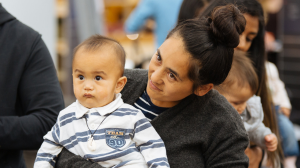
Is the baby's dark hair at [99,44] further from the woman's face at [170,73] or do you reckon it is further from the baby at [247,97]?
the baby at [247,97]

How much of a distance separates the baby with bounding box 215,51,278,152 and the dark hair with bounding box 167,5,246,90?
1.29ft

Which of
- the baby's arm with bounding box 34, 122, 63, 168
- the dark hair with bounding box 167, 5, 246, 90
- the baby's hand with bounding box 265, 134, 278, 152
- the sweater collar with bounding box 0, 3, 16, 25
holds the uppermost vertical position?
the sweater collar with bounding box 0, 3, 16, 25

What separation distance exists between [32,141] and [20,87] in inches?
10.0

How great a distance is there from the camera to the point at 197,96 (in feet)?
4.58

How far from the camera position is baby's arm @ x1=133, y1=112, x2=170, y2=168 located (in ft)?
4.01

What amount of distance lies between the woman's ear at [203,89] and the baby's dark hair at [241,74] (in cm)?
36

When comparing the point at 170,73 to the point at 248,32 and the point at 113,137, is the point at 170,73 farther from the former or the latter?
the point at 248,32

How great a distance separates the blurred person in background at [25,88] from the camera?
4.76ft

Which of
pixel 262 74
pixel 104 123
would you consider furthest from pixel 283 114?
pixel 104 123

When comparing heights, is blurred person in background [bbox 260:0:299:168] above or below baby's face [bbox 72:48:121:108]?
below

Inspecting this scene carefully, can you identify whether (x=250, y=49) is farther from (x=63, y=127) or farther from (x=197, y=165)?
(x=63, y=127)

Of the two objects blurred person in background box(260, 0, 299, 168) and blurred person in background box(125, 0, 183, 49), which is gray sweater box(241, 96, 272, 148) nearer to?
blurred person in background box(260, 0, 299, 168)

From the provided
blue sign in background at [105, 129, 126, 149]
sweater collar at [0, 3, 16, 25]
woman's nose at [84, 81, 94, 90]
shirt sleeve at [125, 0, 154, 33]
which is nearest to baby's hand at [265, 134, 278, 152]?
blue sign in background at [105, 129, 126, 149]

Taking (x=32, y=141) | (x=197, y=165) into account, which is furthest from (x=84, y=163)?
(x=197, y=165)
